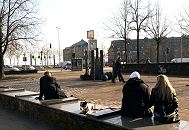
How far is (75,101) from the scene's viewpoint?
1008 centimetres

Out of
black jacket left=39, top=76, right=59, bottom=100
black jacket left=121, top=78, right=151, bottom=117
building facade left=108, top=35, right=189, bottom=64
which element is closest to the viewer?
black jacket left=121, top=78, right=151, bottom=117

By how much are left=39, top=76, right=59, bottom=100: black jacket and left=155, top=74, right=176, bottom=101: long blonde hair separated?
4.57m

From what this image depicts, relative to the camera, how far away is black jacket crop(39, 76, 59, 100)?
10069 mm

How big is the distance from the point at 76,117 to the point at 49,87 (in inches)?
105

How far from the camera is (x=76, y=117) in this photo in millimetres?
7703

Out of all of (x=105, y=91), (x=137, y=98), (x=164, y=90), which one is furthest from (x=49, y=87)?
(x=105, y=91)

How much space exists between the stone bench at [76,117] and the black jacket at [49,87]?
0.44 m

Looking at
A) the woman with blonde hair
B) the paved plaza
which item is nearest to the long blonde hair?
the woman with blonde hair

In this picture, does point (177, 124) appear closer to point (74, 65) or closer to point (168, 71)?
point (168, 71)

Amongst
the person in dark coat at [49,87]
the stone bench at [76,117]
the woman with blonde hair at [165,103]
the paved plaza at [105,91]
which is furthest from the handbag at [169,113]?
the person in dark coat at [49,87]

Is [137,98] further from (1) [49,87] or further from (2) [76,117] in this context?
(1) [49,87]

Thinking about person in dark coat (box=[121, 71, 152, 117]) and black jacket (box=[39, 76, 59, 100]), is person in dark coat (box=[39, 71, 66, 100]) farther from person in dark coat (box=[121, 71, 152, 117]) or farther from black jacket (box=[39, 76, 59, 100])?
person in dark coat (box=[121, 71, 152, 117])

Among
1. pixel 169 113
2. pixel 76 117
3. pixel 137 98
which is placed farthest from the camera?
pixel 76 117

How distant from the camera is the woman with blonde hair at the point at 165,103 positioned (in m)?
6.07
